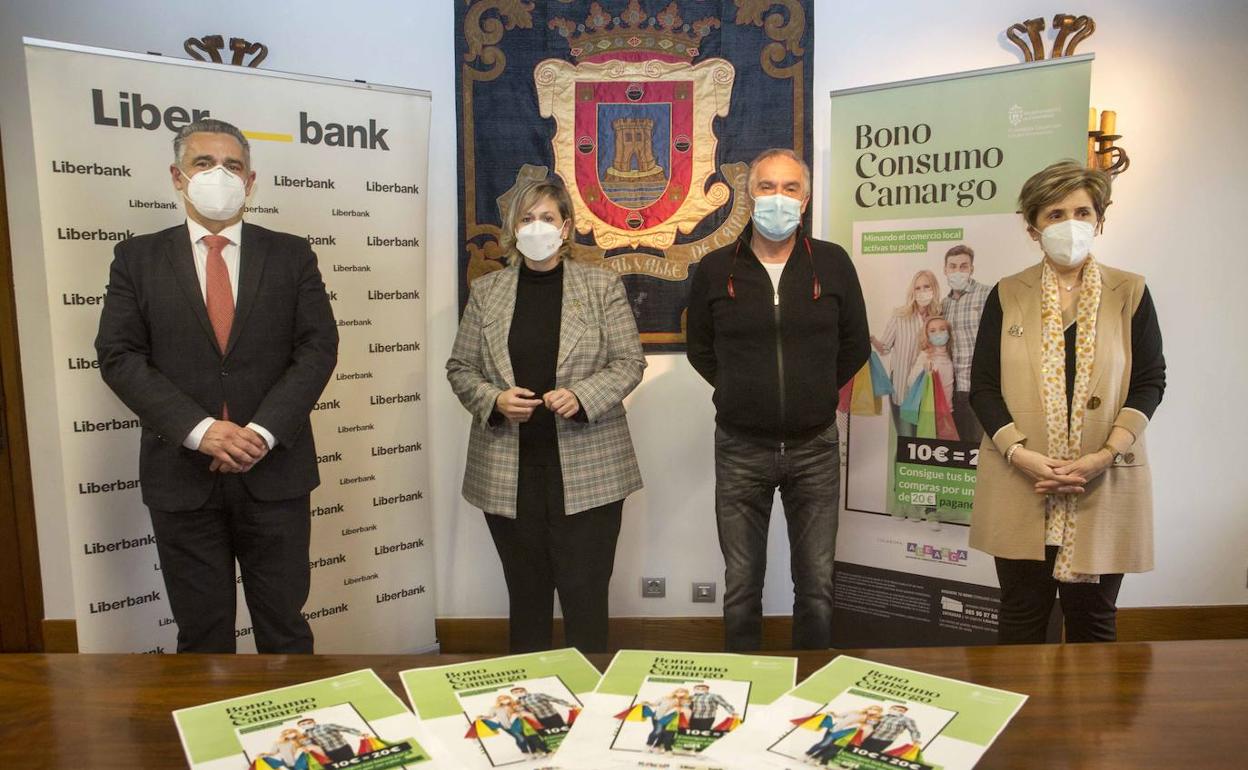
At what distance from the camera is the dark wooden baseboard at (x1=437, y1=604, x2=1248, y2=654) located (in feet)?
10.0

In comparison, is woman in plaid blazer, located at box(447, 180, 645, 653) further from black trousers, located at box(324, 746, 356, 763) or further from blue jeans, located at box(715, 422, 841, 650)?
black trousers, located at box(324, 746, 356, 763)

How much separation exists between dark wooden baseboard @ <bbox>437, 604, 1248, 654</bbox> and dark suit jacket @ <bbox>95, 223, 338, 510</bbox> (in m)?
1.34

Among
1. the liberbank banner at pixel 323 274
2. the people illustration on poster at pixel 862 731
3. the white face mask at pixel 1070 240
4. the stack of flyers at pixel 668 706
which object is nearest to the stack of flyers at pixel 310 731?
the stack of flyers at pixel 668 706

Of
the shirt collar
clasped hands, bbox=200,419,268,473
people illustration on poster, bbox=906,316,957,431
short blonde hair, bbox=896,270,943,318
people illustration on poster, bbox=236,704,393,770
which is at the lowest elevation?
people illustration on poster, bbox=236,704,393,770

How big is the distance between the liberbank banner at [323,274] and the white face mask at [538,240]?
643 mm

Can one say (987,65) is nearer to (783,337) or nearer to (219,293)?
(783,337)

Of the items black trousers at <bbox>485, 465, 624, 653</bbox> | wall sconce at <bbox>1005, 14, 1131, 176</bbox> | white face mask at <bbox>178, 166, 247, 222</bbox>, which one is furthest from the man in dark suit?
wall sconce at <bbox>1005, 14, 1131, 176</bbox>

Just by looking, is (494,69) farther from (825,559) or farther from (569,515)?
(825,559)

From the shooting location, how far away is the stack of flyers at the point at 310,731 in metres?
0.85

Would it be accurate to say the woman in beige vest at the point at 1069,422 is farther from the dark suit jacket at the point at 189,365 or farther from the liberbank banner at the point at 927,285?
the dark suit jacket at the point at 189,365

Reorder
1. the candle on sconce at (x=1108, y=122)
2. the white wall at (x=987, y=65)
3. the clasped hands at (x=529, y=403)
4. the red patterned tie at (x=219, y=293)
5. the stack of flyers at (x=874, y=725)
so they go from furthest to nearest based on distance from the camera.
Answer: the white wall at (x=987, y=65) < the candle on sconce at (x=1108, y=122) < the clasped hands at (x=529, y=403) < the red patterned tie at (x=219, y=293) < the stack of flyers at (x=874, y=725)

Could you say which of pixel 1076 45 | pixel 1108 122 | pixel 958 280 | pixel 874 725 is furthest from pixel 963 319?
pixel 874 725

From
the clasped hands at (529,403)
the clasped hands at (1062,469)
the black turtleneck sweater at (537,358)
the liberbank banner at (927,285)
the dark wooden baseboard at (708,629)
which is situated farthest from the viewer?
the dark wooden baseboard at (708,629)

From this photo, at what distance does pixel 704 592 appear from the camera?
3.11 meters
